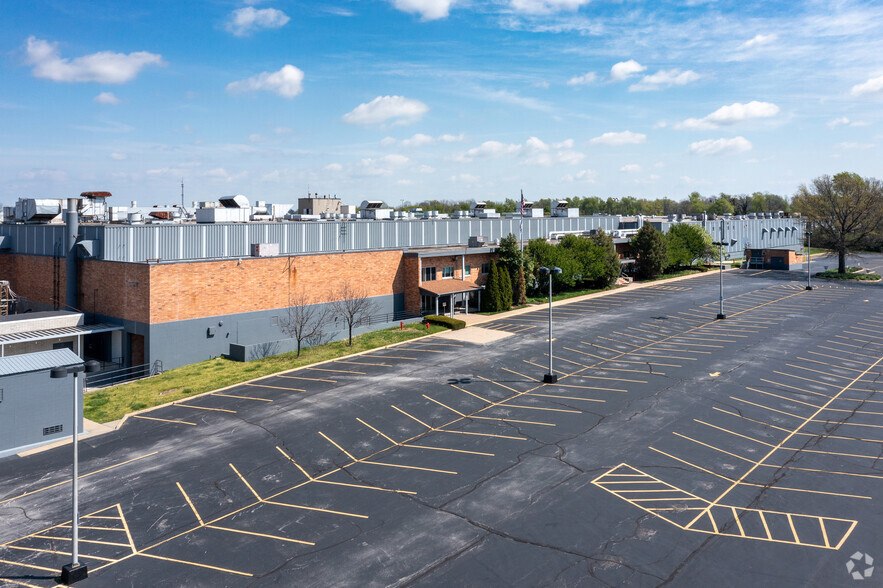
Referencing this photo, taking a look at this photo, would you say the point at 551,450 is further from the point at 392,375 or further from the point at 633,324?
the point at 633,324

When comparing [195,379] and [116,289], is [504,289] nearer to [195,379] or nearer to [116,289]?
[195,379]

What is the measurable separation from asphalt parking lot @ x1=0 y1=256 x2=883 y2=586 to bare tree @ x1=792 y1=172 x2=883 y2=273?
164ft

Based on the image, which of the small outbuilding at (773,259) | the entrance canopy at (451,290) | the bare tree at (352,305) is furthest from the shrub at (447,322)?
the small outbuilding at (773,259)

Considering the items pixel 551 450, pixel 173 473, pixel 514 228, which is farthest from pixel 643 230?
pixel 173 473

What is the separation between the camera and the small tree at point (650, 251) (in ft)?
240

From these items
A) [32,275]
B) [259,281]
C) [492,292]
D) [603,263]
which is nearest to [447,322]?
[492,292]

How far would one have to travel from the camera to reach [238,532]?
57.2ft

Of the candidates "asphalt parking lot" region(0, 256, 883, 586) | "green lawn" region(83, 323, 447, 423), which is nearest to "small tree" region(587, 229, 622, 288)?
"asphalt parking lot" region(0, 256, 883, 586)

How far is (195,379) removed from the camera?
115ft

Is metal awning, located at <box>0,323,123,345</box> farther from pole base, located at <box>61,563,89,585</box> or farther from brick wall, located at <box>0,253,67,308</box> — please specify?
pole base, located at <box>61,563,89,585</box>

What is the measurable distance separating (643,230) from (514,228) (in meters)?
19.0

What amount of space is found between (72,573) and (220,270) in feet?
88.9

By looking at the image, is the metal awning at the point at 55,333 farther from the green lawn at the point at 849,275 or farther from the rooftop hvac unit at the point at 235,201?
the green lawn at the point at 849,275

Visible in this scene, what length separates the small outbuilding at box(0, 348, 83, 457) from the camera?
24.3m
